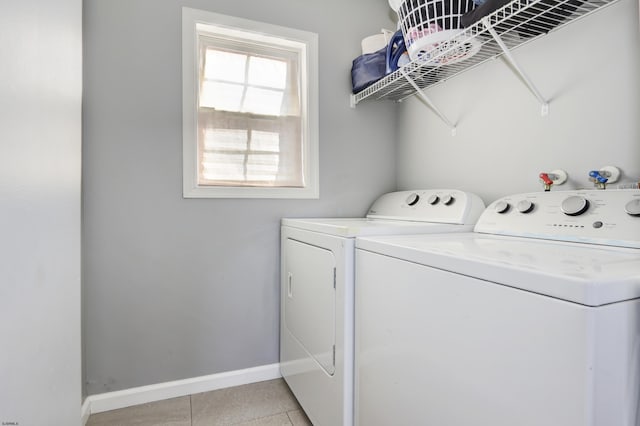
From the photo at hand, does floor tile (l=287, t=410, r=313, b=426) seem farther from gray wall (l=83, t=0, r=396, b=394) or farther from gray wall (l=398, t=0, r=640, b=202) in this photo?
gray wall (l=398, t=0, r=640, b=202)

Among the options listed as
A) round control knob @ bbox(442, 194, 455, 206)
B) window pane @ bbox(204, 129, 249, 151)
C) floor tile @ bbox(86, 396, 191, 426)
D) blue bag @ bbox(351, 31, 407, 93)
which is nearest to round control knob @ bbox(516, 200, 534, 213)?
round control knob @ bbox(442, 194, 455, 206)

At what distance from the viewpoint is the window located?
190 cm

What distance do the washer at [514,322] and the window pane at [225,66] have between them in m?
1.42

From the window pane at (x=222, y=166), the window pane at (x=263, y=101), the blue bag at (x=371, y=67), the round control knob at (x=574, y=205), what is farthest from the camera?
the window pane at (x=263, y=101)

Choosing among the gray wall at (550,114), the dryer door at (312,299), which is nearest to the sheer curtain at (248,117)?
the dryer door at (312,299)

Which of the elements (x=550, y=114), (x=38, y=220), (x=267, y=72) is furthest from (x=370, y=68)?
(x=38, y=220)

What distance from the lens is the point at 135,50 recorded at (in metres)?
1.78

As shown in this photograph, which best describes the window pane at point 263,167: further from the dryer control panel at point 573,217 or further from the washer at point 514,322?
the dryer control panel at point 573,217

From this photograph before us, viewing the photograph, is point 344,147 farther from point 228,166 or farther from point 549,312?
point 549,312

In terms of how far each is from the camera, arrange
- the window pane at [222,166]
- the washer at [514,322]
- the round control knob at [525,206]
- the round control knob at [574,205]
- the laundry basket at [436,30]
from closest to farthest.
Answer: the washer at [514,322]
the round control knob at [574,205]
the round control knob at [525,206]
the laundry basket at [436,30]
the window pane at [222,166]

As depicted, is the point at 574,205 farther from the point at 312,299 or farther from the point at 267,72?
the point at 267,72

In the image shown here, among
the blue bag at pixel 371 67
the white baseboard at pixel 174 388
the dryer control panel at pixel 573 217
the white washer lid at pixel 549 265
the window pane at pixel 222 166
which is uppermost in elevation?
the blue bag at pixel 371 67

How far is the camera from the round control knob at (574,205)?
109 cm

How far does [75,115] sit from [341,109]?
4.78 feet
